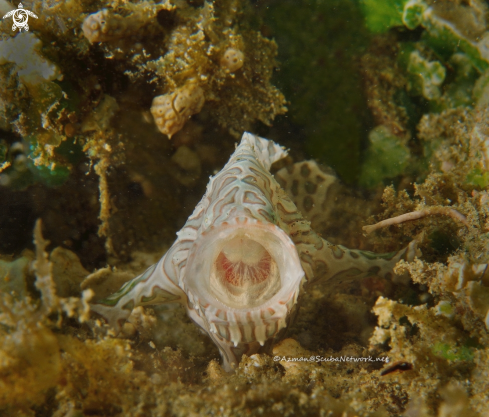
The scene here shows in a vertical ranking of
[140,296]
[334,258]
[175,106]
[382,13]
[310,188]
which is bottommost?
[140,296]

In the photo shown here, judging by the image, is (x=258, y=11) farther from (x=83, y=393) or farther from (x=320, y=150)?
(x=83, y=393)

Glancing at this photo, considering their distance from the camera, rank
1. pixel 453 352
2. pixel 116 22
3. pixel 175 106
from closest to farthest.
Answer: pixel 453 352, pixel 116 22, pixel 175 106

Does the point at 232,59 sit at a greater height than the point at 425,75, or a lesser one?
lesser

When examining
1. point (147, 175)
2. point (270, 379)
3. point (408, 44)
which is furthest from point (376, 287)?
Answer: point (408, 44)

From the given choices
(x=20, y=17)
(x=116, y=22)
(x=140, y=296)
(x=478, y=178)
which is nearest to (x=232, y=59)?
(x=116, y=22)

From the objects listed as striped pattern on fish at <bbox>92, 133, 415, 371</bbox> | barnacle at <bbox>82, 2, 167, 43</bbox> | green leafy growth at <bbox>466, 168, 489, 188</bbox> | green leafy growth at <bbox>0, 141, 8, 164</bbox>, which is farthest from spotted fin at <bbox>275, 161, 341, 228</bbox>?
green leafy growth at <bbox>0, 141, 8, 164</bbox>

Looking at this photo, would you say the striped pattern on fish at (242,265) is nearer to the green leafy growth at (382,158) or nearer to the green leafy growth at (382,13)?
the green leafy growth at (382,158)

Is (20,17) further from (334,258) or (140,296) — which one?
(334,258)

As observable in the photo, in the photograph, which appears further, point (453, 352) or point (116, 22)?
point (116, 22)
